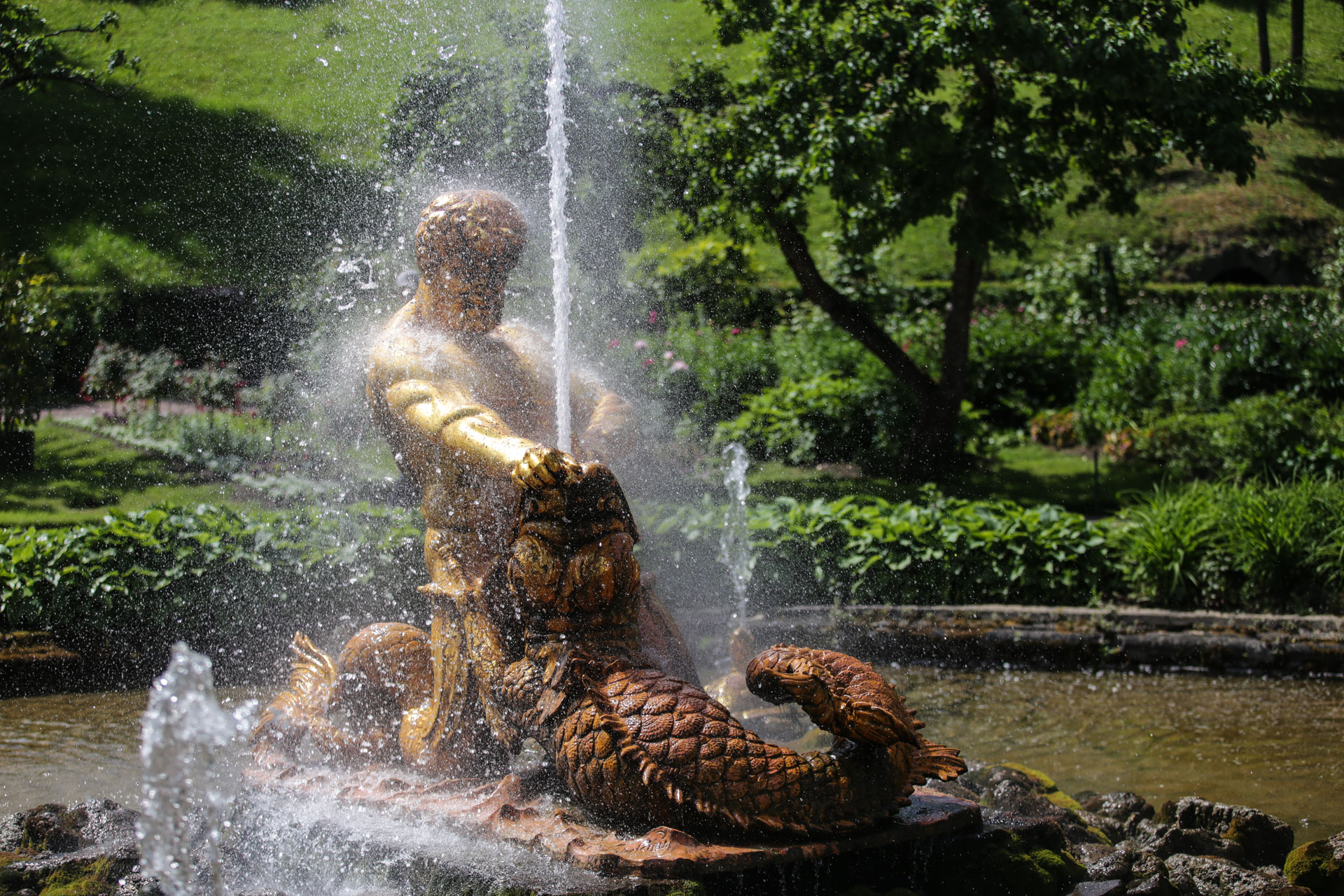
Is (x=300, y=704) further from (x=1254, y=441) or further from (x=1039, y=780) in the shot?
(x=1254, y=441)

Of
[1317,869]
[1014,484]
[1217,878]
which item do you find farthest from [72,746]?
[1014,484]

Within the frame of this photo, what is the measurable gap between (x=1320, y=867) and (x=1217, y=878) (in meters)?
0.32

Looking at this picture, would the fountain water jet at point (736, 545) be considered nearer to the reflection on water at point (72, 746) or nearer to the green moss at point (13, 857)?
the reflection on water at point (72, 746)

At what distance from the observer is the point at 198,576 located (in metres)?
5.67

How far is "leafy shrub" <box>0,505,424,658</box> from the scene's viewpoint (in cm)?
550

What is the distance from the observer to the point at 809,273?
30.0 feet

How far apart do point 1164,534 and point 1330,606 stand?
977 mm

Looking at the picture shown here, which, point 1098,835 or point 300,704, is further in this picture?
point 1098,835

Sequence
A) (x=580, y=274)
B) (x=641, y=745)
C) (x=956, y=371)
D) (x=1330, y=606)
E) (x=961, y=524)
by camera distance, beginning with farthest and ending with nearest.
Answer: (x=956, y=371), (x=580, y=274), (x=961, y=524), (x=1330, y=606), (x=641, y=745)

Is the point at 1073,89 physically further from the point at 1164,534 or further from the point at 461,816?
the point at 461,816

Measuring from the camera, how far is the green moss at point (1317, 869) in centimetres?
311

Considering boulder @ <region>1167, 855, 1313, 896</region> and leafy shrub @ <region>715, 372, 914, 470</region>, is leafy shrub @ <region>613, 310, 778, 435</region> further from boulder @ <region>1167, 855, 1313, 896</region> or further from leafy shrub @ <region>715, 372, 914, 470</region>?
boulder @ <region>1167, 855, 1313, 896</region>

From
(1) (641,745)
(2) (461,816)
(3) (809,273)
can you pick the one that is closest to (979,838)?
(1) (641,745)

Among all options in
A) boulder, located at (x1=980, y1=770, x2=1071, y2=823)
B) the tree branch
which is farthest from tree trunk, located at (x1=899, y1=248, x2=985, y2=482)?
boulder, located at (x1=980, y1=770, x2=1071, y2=823)
